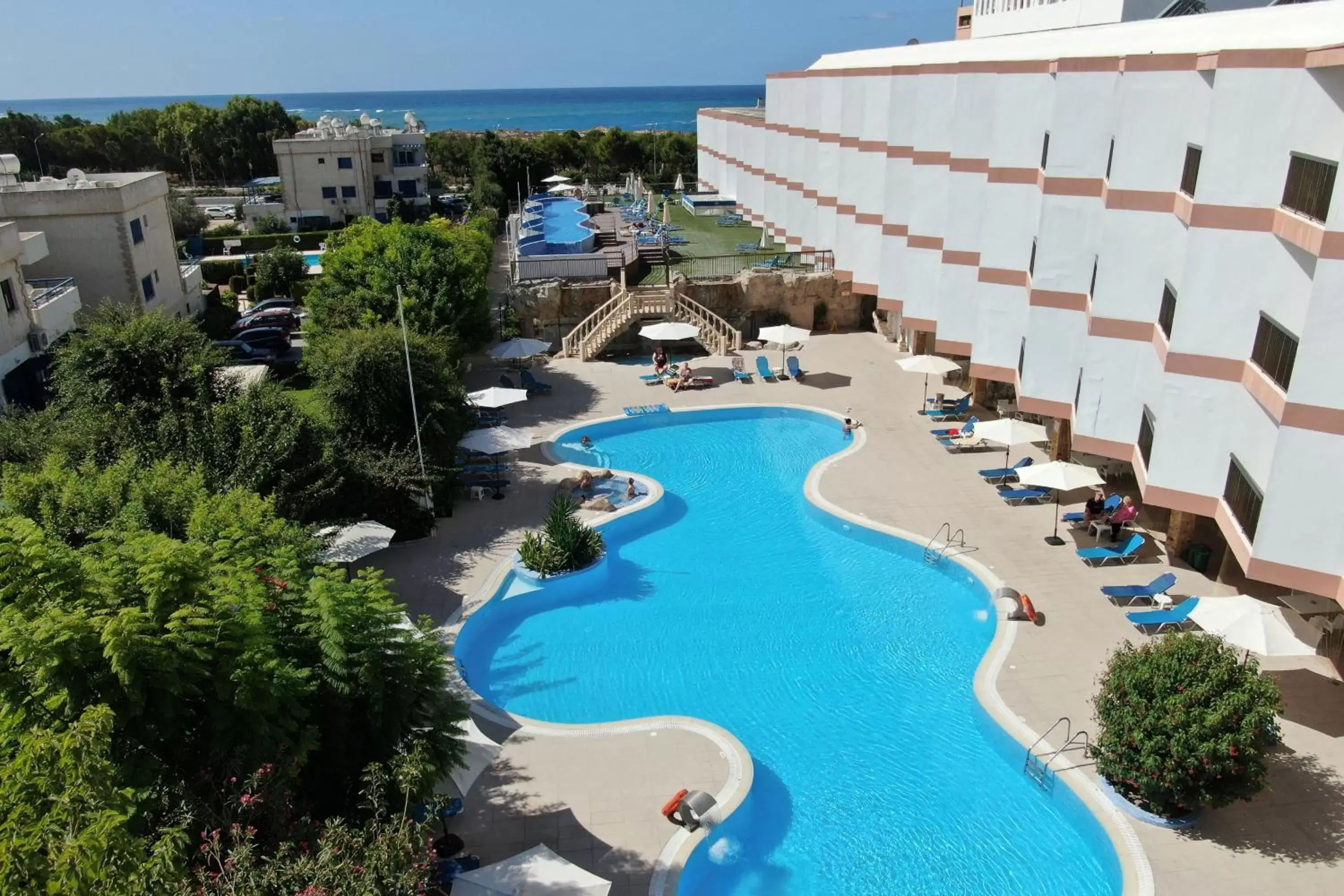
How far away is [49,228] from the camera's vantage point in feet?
104

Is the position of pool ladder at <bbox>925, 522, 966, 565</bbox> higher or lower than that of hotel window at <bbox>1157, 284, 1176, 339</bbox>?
lower

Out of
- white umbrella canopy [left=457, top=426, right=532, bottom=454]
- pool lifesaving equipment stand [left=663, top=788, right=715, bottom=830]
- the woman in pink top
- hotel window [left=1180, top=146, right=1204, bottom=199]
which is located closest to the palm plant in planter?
white umbrella canopy [left=457, top=426, right=532, bottom=454]

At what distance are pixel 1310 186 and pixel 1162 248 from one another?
4.64 metres

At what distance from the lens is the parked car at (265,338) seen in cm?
3834

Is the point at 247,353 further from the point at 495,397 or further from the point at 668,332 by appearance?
the point at 668,332

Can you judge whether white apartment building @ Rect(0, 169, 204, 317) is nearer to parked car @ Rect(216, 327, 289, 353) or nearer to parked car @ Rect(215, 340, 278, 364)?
parked car @ Rect(215, 340, 278, 364)

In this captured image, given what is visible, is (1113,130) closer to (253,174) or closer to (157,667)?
(157,667)

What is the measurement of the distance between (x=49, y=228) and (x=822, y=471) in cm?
2753

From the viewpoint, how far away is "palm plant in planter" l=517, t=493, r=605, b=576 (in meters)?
21.2

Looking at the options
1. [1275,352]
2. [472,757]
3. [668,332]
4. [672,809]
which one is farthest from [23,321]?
[1275,352]

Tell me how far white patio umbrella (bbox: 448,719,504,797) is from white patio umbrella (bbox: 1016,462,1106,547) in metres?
14.3

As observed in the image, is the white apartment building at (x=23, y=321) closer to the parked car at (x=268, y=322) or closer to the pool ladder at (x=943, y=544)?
the parked car at (x=268, y=322)

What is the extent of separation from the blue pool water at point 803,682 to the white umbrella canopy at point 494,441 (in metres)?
2.79

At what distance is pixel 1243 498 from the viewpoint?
17.6 m
